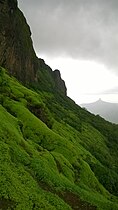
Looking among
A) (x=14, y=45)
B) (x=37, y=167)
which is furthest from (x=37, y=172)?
(x=14, y=45)

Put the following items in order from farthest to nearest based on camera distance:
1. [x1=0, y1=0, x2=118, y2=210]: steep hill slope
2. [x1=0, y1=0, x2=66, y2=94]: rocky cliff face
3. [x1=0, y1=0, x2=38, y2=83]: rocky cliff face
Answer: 1. [x1=0, y1=0, x2=66, y2=94]: rocky cliff face
2. [x1=0, y1=0, x2=38, y2=83]: rocky cliff face
3. [x1=0, y1=0, x2=118, y2=210]: steep hill slope

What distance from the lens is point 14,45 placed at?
5531 inches

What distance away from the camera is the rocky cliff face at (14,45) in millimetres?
131000

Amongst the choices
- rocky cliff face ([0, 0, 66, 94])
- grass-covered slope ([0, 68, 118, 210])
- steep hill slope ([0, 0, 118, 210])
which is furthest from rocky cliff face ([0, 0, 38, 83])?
grass-covered slope ([0, 68, 118, 210])

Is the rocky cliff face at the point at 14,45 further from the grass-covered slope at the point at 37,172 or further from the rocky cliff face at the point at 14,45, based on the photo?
the grass-covered slope at the point at 37,172

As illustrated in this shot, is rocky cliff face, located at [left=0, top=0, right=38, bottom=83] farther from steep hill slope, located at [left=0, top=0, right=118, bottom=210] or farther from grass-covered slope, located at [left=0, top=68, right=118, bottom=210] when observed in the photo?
grass-covered slope, located at [left=0, top=68, right=118, bottom=210]

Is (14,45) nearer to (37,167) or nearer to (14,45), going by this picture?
(14,45)

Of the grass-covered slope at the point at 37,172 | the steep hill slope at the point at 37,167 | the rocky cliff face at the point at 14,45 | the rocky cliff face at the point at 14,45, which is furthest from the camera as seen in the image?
the rocky cliff face at the point at 14,45

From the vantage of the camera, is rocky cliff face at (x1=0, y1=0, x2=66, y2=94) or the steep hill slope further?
rocky cliff face at (x1=0, y1=0, x2=66, y2=94)

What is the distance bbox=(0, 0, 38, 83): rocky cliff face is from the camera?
13100 cm

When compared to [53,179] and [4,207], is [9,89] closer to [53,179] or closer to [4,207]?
[53,179]

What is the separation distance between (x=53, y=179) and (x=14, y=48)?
95156mm

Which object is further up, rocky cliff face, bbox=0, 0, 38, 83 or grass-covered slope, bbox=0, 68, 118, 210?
rocky cliff face, bbox=0, 0, 38, 83

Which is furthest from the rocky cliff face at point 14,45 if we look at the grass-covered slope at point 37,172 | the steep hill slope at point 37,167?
the grass-covered slope at point 37,172
